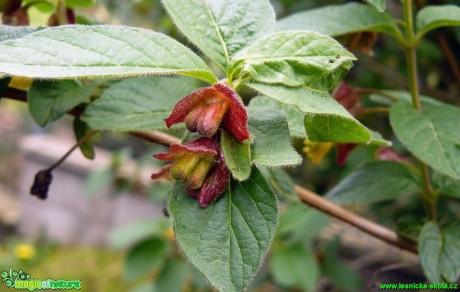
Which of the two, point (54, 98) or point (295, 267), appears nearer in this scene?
point (54, 98)

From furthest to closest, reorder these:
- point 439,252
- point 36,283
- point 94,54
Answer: point 36,283 → point 439,252 → point 94,54

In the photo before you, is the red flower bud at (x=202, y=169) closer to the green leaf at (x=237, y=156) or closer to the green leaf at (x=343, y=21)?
the green leaf at (x=237, y=156)

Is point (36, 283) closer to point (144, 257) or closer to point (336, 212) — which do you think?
point (336, 212)

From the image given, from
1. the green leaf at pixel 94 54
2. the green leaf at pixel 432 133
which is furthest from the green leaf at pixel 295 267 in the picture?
the green leaf at pixel 94 54

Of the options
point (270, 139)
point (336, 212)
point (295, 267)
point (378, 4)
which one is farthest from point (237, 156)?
point (295, 267)

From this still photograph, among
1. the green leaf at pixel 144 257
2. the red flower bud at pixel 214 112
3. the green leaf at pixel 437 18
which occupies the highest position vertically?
the red flower bud at pixel 214 112

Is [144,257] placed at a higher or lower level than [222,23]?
lower

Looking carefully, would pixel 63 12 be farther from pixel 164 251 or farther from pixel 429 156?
pixel 164 251
